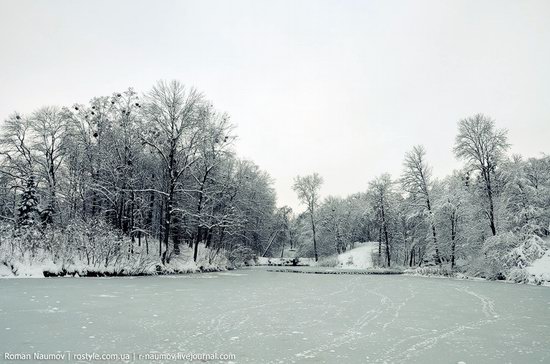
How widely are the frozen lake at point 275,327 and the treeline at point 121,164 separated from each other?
40.2 ft

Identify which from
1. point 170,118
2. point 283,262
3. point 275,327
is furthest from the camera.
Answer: point 283,262

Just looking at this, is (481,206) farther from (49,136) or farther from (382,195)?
(49,136)

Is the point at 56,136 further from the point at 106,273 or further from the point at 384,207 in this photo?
the point at 384,207

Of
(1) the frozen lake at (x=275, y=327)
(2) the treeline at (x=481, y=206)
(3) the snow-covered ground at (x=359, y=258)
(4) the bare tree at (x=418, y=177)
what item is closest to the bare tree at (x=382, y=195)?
(2) the treeline at (x=481, y=206)

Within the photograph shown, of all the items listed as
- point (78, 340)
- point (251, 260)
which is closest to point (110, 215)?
point (251, 260)

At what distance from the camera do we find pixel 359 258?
5494cm

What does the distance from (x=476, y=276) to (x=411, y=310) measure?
2197 cm

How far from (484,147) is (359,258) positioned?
29.0 m

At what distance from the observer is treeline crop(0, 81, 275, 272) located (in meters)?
26.7

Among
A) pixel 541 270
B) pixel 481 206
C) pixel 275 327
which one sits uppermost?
pixel 481 206

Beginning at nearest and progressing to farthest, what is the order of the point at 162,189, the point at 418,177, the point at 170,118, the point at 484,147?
the point at 170,118 < the point at 484,147 < the point at 162,189 < the point at 418,177

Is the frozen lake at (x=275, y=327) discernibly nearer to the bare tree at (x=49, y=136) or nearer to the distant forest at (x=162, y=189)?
the distant forest at (x=162, y=189)

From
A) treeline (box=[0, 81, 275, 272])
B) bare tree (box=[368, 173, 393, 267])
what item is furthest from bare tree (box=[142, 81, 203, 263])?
bare tree (box=[368, 173, 393, 267])

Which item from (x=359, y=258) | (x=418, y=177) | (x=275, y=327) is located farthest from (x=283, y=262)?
(x=275, y=327)
